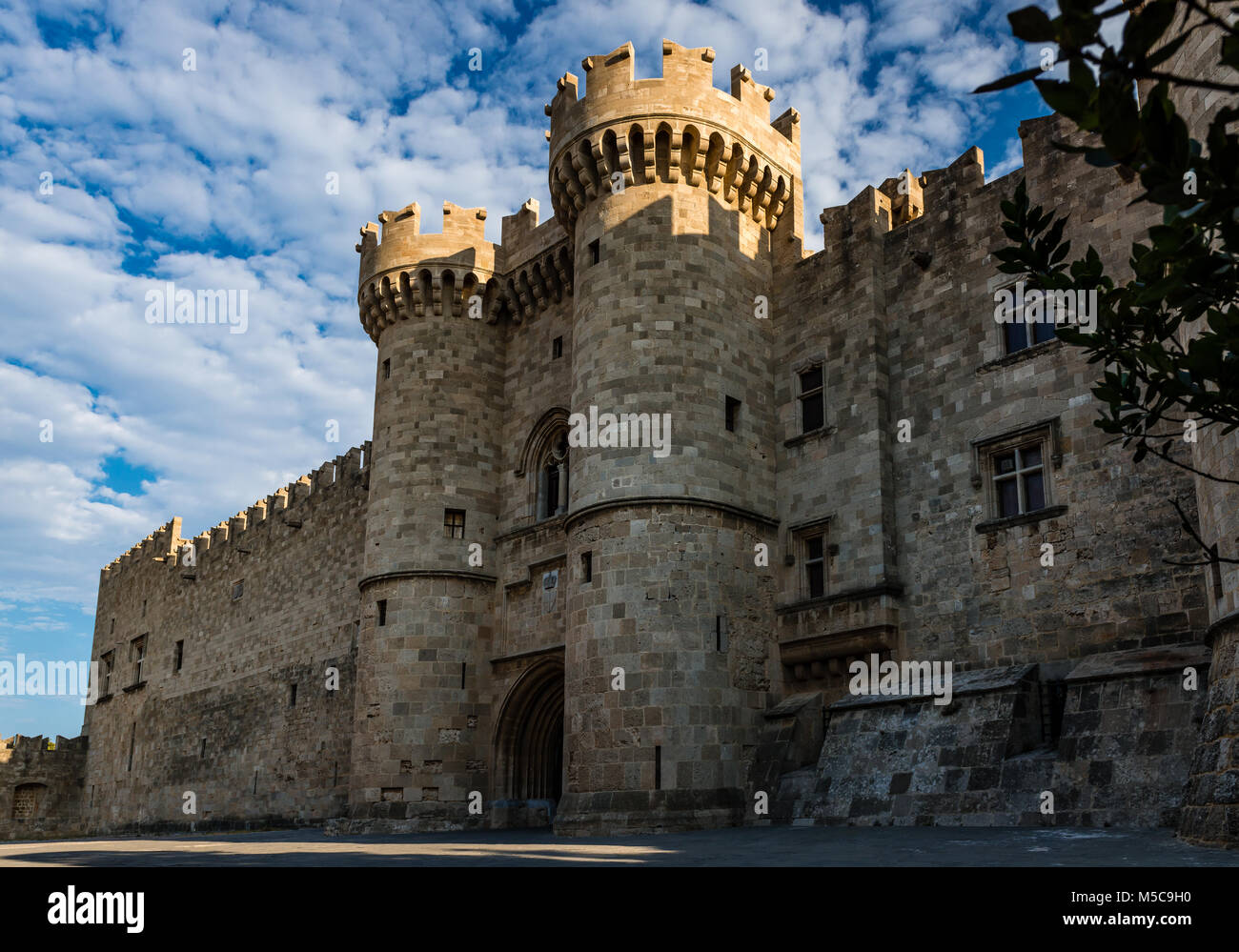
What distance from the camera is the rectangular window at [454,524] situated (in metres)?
19.8

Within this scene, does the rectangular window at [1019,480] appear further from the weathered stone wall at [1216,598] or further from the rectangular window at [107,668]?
the rectangular window at [107,668]

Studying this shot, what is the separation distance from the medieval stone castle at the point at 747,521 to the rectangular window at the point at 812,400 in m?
0.06

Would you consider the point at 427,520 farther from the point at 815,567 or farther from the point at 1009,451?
the point at 1009,451

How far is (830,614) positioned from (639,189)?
23.9ft

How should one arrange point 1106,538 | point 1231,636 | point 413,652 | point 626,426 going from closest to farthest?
1. point 1231,636
2. point 1106,538
3. point 626,426
4. point 413,652

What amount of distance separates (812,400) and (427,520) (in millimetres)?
7323

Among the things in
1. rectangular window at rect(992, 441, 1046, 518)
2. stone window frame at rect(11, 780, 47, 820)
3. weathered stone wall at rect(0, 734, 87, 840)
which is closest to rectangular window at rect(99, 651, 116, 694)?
weathered stone wall at rect(0, 734, 87, 840)

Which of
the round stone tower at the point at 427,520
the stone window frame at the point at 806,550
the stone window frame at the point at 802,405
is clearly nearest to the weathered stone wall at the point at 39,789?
the round stone tower at the point at 427,520

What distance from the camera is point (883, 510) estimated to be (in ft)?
50.1

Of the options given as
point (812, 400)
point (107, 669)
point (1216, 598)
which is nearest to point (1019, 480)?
point (812, 400)

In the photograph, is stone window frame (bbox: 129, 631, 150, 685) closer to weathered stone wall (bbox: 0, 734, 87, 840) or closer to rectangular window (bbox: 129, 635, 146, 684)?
rectangular window (bbox: 129, 635, 146, 684)

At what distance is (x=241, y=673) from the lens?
28.0m

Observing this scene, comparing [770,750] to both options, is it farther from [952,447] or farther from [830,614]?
[952,447]

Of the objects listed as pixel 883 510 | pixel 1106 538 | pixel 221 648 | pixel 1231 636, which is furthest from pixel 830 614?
pixel 221 648
